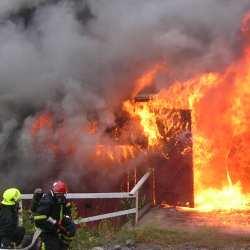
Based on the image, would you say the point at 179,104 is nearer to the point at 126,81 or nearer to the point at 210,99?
the point at 126,81

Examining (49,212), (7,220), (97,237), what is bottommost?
(97,237)

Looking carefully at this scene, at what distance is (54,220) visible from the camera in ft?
14.1

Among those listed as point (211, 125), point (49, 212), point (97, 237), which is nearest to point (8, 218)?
point (49, 212)

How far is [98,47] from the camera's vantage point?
8445 millimetres

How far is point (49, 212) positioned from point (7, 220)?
0.69 metres

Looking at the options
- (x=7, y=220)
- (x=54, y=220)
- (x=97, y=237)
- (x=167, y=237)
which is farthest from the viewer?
(x=97, y=237)

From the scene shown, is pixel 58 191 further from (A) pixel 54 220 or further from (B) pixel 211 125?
(B) pixel 211 125

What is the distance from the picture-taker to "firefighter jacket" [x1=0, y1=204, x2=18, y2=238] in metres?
4.54

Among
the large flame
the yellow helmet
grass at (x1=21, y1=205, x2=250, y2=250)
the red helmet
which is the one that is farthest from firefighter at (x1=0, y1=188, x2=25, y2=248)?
the large flame

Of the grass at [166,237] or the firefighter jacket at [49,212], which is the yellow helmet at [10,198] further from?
the grass at [166,237]

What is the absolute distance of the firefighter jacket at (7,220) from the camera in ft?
14.9

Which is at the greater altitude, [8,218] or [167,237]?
[8,218]

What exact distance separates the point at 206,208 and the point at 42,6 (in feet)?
21.6

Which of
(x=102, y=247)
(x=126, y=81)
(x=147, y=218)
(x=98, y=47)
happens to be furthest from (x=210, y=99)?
(x=102, y=247)
